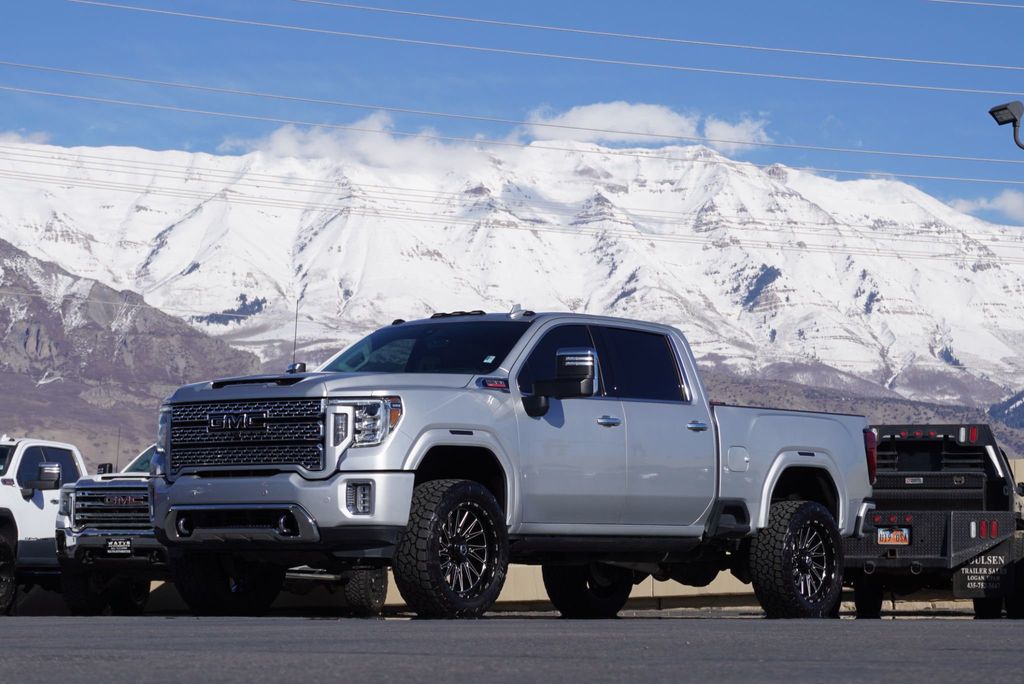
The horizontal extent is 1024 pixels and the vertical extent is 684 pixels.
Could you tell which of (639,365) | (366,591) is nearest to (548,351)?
(639,365)

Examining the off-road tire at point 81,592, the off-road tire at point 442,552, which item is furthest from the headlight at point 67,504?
the off-road tire at point 442,552

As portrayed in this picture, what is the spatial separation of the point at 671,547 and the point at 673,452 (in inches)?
28.0

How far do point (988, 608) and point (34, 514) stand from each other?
10.5 m

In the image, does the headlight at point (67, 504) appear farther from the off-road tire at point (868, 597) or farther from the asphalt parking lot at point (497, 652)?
the off-road tire at point (868, 597)

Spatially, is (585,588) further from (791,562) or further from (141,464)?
(141,464)

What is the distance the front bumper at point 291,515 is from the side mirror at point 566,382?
122 centimetres

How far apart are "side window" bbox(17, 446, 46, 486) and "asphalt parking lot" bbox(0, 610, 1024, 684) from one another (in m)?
9.30

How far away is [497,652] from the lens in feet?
25.0

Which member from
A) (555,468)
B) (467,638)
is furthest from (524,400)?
(467,638)

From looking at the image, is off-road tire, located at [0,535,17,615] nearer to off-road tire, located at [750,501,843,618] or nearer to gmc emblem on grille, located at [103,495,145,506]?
gmc emblem on grille, located at [103,495,145,506]

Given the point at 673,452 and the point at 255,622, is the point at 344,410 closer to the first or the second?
the point at 255,622

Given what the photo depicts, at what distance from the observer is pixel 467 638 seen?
8555mm

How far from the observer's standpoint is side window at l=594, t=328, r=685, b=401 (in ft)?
42.2

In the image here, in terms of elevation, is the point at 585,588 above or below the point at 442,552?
below
